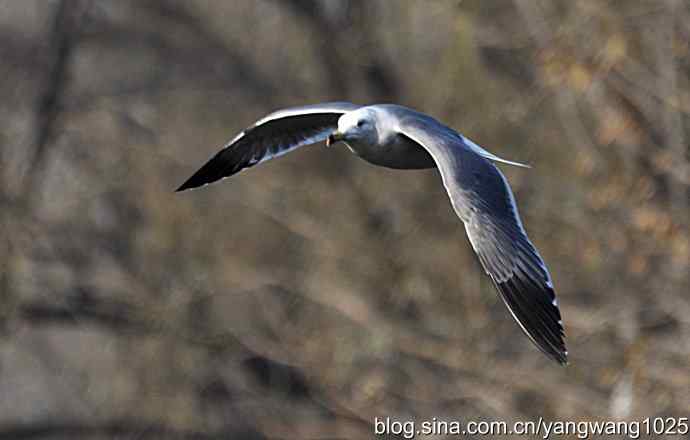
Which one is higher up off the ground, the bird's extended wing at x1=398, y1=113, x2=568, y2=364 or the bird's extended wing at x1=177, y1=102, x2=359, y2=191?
the bird's extended wing at x1=177, y1=102, x2=359, y2=191

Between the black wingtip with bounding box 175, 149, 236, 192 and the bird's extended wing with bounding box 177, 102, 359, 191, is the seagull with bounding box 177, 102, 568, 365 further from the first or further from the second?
the black wingtip with bounding box 175, 149, 236, 192

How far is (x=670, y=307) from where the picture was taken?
30.9ft

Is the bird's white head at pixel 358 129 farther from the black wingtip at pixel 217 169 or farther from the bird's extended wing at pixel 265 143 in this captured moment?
the black wingtip at pixel 217 169

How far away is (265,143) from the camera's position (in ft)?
20.6

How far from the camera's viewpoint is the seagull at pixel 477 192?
4.89 meters

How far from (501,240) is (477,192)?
184mm

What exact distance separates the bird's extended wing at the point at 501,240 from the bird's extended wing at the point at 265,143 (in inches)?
38.8

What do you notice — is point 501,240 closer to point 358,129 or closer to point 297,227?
point 358,129

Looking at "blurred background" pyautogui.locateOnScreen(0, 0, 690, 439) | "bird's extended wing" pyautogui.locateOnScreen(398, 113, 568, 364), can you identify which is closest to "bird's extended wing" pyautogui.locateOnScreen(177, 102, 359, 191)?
"bird's extended wing" pyautogui.locateOnScreen(398, 113, 568, 364)

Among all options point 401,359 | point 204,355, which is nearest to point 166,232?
point 204,355

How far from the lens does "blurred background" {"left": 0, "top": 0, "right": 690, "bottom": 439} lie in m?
9.82

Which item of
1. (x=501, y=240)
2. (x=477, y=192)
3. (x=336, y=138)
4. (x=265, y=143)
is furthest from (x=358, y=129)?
(x=265, y=143)

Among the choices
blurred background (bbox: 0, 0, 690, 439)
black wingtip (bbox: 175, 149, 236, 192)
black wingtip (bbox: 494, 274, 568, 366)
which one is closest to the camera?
black wingtip (bbox: 494, 274, 568, 366)

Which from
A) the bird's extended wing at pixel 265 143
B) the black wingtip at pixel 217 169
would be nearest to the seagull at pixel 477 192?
the bird's extended wing at pixel 265 143
